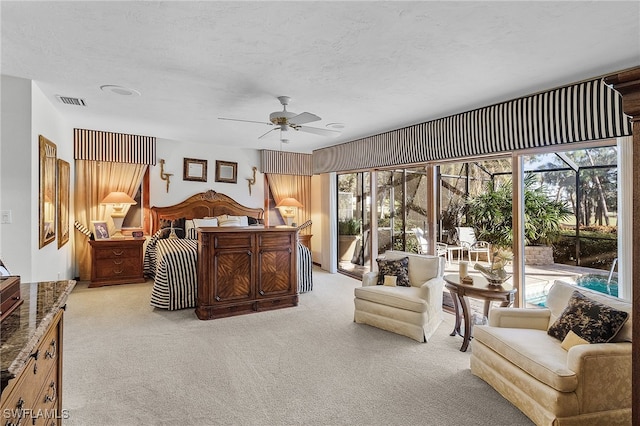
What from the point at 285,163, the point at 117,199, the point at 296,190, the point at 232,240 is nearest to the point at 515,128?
the point at 232,240

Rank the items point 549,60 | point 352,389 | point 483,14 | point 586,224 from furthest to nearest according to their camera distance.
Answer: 1. point 586,224
2. point 549,60
3. point 352,389
4. point 483,14

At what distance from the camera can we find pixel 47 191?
3795 millimetres

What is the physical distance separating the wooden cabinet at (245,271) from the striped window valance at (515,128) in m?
2.14

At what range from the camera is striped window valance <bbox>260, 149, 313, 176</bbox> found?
7.27 meters

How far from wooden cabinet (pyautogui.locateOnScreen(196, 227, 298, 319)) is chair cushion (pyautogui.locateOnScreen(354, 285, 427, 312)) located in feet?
3.75

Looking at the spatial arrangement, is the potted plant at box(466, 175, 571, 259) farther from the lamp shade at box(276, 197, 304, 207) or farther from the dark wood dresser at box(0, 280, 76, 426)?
the dark wood dresser at box(0, 280, 76, 426)

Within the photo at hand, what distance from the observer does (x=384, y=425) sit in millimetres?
2121

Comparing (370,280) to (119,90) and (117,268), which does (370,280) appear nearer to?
(119,90)

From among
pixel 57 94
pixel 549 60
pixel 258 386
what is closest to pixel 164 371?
pixel 258 386

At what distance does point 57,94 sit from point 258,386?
371 cm

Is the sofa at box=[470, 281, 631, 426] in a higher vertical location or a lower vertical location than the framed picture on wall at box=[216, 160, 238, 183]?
lower

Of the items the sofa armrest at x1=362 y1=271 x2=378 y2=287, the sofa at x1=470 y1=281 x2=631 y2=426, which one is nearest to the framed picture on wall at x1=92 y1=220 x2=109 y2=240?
the sofa armrest at x1=362 y1=271 x2=378 y2=287

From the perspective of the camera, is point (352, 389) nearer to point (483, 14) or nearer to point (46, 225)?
point (483, 14)

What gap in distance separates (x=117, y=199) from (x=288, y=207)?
3.22 metres
